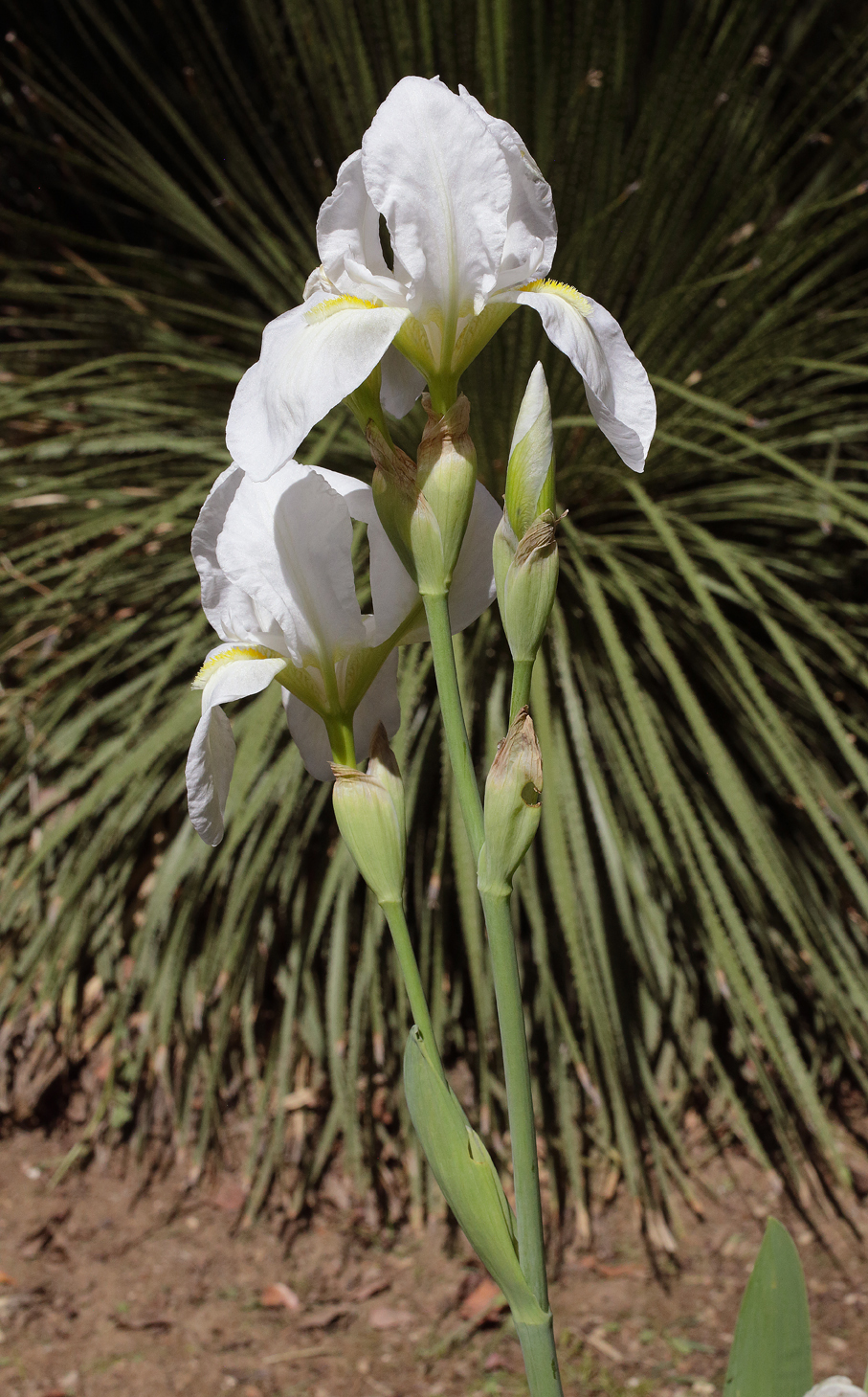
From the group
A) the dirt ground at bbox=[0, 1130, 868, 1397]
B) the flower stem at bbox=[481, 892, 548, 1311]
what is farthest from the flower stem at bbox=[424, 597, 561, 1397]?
the dirt ground at bbox=[0, 1130, 868, 1397]

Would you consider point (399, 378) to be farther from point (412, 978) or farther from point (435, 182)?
point (412, 978)

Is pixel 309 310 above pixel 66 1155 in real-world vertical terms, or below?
above

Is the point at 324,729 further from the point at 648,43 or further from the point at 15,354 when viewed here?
the point at 648,43

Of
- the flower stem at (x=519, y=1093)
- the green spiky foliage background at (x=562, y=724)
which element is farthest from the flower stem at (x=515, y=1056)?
the green spiky foliage background at (x=562, y=724)

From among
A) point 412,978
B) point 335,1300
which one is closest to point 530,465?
point 412,978

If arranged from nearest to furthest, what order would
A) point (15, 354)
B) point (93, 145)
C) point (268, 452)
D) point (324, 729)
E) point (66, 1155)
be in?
point (268, 452) < point (324, 729) < point (66, 1155) < point (93, 145) < point (15, 354)

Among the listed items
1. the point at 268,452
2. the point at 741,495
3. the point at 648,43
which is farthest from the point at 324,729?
the point at 648,43

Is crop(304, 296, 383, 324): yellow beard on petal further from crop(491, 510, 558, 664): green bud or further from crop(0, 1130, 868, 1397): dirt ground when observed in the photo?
crop(0, 1130, 868, 1397): dirt ground
